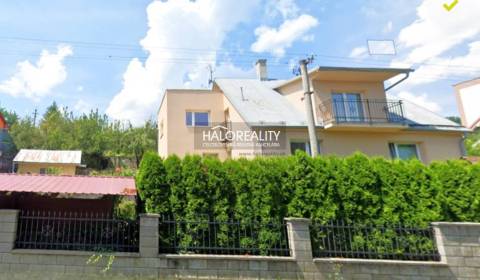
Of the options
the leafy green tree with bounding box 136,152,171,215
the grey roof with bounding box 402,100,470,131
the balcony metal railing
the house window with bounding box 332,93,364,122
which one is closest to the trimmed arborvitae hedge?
the leafy green tree with bounding box 136,152,171,215

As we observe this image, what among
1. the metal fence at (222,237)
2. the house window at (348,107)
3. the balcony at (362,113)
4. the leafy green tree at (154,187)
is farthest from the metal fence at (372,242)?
the house window at (348,107)

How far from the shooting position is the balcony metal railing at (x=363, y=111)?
47.3ft

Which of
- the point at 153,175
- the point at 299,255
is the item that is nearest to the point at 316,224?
the point at 299,255

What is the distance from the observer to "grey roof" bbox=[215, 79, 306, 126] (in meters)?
13.8

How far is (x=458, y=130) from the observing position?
48.0 feet

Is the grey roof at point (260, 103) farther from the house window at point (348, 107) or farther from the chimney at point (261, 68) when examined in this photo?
the house window at point (348, 107)

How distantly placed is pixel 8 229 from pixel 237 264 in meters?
5.23

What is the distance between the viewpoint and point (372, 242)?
7398 millimetres

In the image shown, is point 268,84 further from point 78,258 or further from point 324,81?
point 78,258

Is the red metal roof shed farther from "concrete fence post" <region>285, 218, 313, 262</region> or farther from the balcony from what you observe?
the balcony

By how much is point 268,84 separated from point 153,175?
A: 13.4m

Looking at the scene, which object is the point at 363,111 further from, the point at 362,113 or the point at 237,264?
the point at 237,264

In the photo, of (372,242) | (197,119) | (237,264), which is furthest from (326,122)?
(237,264)

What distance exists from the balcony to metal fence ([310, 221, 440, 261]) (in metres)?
6.88
